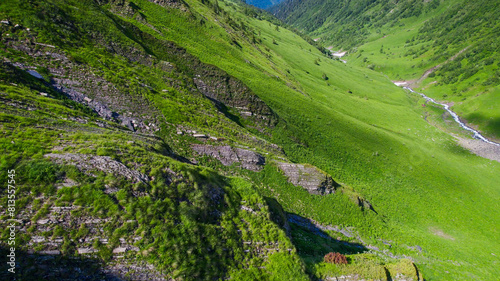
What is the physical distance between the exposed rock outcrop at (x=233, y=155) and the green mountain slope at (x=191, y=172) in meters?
0.13

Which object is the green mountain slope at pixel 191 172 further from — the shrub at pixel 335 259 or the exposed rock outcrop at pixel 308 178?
the shrub at pixel 335 259

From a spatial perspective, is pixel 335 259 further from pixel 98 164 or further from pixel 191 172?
pixel 98 164

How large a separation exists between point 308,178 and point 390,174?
2610 centimetres

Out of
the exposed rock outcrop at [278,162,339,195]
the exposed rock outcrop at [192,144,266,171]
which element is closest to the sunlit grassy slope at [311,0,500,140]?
the exposed rock outcrop at [278,162,339,195]

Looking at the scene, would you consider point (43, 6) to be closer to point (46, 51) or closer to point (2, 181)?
point (46, 51)

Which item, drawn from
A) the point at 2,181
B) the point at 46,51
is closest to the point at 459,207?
the point at 2,181

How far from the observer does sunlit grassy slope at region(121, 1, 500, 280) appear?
1045 inches

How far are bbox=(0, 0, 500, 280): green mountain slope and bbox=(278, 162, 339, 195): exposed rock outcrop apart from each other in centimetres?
29

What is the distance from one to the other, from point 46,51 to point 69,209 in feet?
63.2

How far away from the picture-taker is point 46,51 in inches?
794

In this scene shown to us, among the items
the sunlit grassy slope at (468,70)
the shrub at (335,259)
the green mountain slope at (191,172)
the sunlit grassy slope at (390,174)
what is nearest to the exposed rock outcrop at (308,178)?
the green mountain slope at (191,172)

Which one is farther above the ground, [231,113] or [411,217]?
[231,113]

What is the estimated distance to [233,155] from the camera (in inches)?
989

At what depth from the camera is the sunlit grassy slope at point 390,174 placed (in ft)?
87.0
